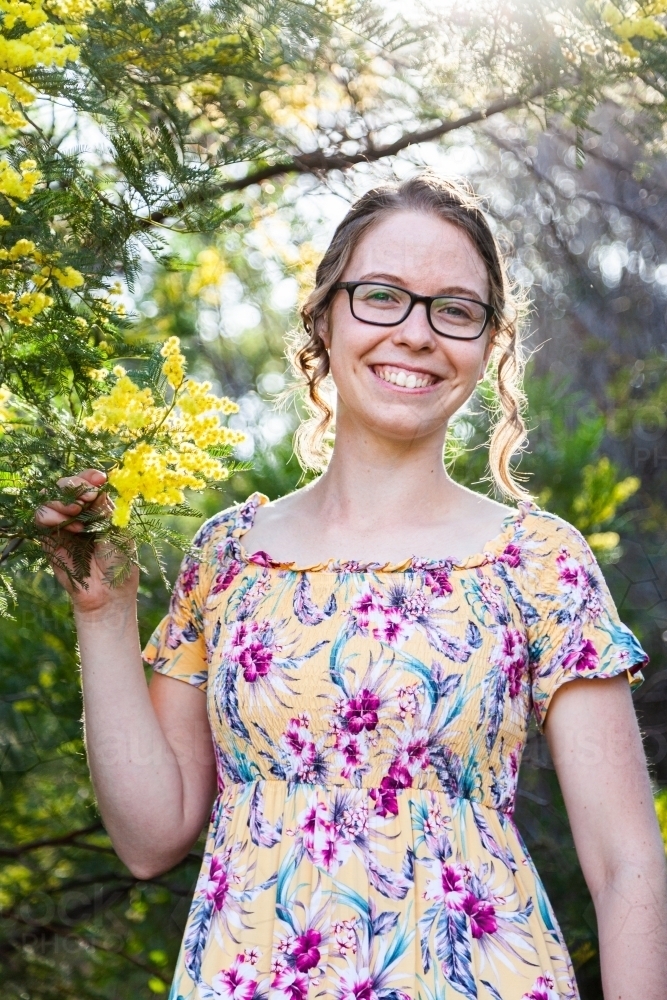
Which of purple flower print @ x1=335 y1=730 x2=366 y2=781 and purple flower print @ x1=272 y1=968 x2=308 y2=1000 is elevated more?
purple flower print @ x1=335 y1=730 x2=366 y2=781

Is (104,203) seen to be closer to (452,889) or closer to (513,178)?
(452,889)

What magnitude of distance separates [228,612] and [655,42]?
1.10 meters

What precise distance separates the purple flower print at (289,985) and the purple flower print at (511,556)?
60 centimetres

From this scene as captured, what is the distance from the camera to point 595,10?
1751 mm

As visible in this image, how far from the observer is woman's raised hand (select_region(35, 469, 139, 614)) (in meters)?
1.33

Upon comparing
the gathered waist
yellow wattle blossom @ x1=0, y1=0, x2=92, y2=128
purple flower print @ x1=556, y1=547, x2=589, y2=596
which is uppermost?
yellow wattle blossom @ x1=0, y1=0, x2=92, y2=128

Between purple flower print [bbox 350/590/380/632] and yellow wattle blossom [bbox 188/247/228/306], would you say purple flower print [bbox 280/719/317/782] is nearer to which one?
purple flower print [bbox 350/590/380/632]

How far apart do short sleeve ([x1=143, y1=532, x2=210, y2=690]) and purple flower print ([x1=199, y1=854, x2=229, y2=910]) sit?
0.30 meters

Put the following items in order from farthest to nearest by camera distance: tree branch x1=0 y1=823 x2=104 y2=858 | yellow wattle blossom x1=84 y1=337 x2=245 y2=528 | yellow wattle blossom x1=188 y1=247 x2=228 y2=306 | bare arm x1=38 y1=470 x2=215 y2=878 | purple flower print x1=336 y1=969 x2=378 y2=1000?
yellow wattle blossom x1=188 y1=247 x2=228 y2=306 → tree branch x1=0 y1=823 x2=104 y2=858 → bare arm x1=38 y1=470 x2=215 y2=878 → purple flower print x1=336 y1=969 x2=378 y2=1000 → yellow wattle blossom x1=84 y1=337 x2=245 y2=528

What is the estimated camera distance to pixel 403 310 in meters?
1.65

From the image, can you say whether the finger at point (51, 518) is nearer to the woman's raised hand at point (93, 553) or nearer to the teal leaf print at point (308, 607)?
the woman's raised hand at point (93, 553)

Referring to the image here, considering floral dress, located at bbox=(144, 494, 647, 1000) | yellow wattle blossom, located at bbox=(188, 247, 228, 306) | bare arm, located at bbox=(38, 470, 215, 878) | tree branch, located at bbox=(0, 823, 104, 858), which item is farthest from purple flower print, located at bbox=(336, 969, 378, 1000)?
yellow wattle blossom, located at bbox=(188, 247, 228, 306)

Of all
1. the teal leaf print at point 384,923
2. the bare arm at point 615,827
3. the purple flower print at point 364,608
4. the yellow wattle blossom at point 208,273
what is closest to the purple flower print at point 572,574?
the bare arm at point 615,827

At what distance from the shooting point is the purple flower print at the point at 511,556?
159 centimetres
